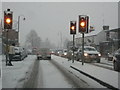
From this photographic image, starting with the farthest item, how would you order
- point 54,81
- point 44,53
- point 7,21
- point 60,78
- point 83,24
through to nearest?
point 44,53 < point 83,24 < point 7,21 < point 60,78 < point 54,81

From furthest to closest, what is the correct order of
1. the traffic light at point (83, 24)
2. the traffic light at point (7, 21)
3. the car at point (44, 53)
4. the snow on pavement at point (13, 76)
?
the car at point (44, 53)
the traffic light at point (83, 24)
the traffic light at point (7, 21)
the snow on pavement at point (13, 76)

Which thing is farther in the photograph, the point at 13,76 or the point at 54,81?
the point at 13,76

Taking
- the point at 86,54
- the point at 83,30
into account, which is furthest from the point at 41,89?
the point at 86,54

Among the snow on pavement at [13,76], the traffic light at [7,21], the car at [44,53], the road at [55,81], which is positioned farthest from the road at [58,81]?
the car at [44,53]

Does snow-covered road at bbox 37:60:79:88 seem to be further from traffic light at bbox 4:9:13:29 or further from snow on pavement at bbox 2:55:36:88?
traffic light at bbox 4:9:13:29

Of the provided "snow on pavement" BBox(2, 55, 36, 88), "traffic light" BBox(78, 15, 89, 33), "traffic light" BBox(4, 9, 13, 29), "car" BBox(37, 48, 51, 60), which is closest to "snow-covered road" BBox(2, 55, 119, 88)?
"snow on pavement" BBox(2, 55, 36, 88)

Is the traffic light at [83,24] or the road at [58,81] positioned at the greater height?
the traffic light at [83,24]

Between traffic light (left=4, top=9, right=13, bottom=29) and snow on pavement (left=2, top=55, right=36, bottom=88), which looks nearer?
snow on pavement (left=2, top=55, right=36, bottom=88)

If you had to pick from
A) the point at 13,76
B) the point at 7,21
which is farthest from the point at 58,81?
the point at 7,21

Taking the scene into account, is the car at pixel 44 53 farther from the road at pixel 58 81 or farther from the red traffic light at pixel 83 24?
the road at pixel 58 81

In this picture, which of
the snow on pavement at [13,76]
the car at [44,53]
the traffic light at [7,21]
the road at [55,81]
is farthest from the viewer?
the car at [44,53]

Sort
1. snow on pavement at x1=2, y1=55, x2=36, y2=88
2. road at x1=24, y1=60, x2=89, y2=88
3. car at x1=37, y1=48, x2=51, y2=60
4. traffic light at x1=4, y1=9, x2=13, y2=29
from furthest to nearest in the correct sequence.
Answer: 1. car at x1=37, y1=48, x2=51, y2=60
2. traffic light at x1=4, y1=9, x2=13, y2=29
3. snow on pavement at x1=2, y1=55, x2=36, y2=88
4. road at x1=24, y1=60, x2=89, y2=88

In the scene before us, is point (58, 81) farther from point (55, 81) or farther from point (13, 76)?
point (13, 76)

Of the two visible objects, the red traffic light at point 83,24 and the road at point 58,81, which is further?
the red traffic light at point 83,24
